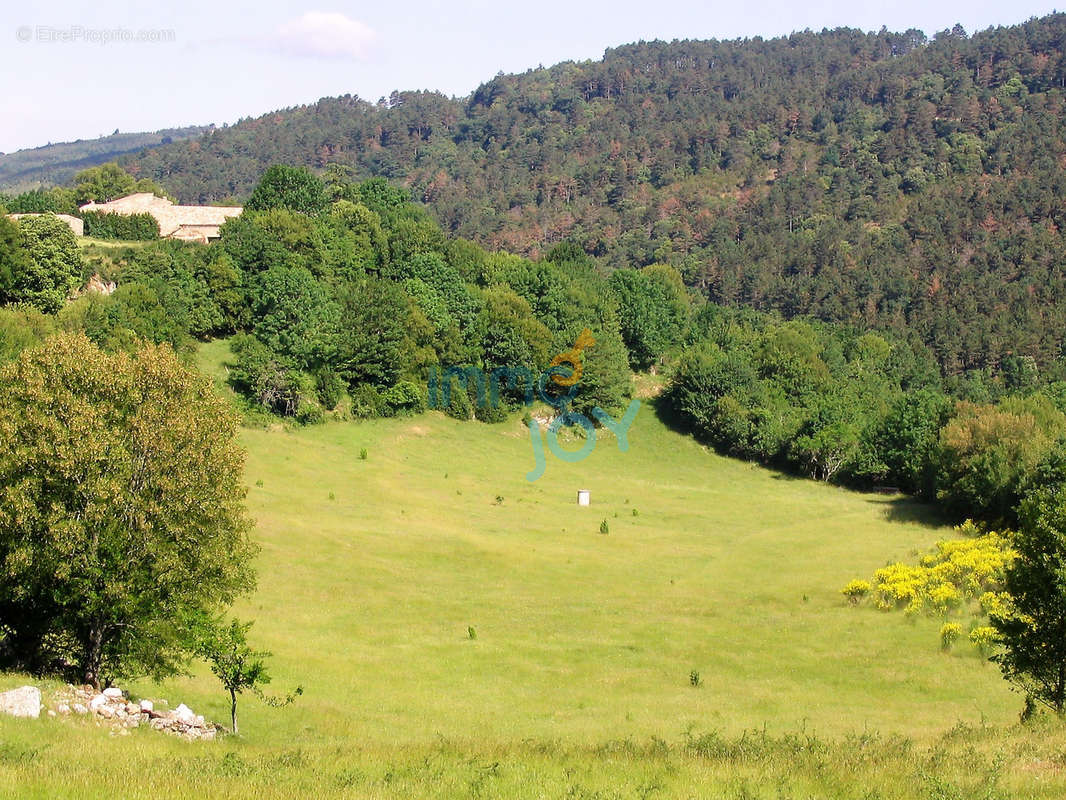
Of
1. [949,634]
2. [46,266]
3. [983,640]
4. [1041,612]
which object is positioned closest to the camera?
[1041,612]

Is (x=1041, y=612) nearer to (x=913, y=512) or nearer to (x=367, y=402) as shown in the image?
(x=913, y=512)

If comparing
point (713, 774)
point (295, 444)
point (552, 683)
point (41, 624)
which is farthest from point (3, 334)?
point (713, 774)

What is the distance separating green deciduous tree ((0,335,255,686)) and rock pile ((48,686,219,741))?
2472 millimetres

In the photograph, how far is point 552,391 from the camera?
103 meters

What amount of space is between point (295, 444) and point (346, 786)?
6192 cm

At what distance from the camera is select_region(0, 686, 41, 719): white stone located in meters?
21.9

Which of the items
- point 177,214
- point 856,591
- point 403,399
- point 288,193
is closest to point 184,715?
point 856,591

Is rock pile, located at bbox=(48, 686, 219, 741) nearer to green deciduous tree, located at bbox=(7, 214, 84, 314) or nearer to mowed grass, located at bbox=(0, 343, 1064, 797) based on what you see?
mowed grass, located at bbox=(0, 343, 1064, 797)

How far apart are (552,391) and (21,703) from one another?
82520mm

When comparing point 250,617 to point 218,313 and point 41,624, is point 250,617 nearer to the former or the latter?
point 41,624

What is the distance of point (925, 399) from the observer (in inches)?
3708

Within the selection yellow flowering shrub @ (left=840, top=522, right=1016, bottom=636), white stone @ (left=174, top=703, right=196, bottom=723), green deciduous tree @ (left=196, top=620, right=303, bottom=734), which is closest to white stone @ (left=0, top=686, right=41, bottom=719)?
white stone @ (left=174, top=703, right=196, bottom=723)

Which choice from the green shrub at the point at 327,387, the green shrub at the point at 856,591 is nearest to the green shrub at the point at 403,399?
the green shrub at the point at 327,387

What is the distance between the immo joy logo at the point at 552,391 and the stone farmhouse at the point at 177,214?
112 feet
